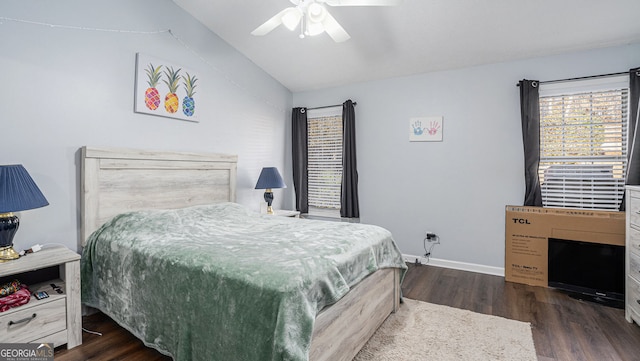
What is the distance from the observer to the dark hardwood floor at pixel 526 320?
77.4 inches

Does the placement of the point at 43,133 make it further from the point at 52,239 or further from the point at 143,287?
the point at 143,287

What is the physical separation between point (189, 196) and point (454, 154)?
9.91 feet

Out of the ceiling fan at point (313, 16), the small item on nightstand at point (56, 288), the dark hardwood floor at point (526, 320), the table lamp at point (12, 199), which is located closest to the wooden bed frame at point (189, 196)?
the small item on nightstand at point (56, 288)

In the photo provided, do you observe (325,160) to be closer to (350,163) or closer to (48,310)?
(350,163)

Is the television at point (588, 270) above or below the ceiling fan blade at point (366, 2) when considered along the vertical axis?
below

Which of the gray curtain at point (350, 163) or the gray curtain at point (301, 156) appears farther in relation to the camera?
the gray curtain at point (301, 156)

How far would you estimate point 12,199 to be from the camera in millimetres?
1779

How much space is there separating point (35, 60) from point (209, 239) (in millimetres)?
1786

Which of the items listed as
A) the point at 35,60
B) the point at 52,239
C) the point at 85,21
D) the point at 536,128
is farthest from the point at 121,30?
the point at 536,128

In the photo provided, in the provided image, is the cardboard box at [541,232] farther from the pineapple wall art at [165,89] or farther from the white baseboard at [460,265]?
the pineapple wall art at [165,89]

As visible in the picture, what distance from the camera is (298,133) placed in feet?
15.2

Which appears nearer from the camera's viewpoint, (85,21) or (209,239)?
(209,239)

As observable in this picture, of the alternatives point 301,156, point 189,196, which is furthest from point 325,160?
point 189,196

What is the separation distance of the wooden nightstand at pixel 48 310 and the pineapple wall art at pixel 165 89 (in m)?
1.40
